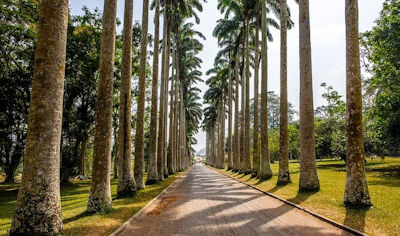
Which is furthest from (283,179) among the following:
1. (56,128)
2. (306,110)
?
(56,128)

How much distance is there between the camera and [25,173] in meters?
5.18

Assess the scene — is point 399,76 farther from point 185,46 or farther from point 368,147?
point 185,46

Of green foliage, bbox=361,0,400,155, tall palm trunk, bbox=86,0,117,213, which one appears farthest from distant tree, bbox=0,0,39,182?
green foliage, bbox=361,0,400,155

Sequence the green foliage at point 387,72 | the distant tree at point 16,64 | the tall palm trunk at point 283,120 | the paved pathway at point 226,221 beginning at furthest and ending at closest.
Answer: the green foliage at point 387,72 → the tall palm trunk at point 283,120 → the distant tree at point 16,64 → the paved pathway at point 226,221

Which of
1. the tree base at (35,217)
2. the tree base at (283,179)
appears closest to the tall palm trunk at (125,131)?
the tree base at (35,217)

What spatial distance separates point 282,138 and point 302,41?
587 cm

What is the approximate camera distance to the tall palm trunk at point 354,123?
800 cm

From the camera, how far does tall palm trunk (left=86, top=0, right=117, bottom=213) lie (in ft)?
25.9

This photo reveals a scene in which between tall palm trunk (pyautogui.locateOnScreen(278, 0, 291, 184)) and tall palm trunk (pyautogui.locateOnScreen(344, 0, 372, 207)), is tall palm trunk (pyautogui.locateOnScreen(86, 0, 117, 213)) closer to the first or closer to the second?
tall palm trunk (pyautogui.locateOnScreen(344, 0, 372, 207))

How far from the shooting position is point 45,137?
5.36 m

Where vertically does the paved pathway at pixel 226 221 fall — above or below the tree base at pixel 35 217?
below

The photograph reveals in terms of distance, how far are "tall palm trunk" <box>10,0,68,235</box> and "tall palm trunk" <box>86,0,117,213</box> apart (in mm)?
2474

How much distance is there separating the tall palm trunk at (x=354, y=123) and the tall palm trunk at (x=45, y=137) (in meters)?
8.29

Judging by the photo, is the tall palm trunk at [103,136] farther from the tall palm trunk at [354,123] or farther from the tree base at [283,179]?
the tree base at [283,179]
